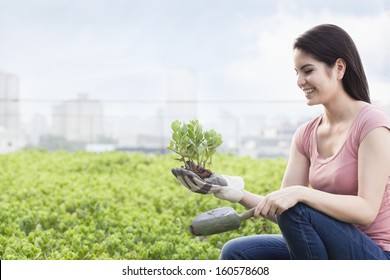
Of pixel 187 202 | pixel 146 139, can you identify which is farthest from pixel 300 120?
pixel 187 202

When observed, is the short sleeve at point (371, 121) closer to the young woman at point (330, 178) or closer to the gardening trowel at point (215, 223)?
the young woman at point (330, 178)

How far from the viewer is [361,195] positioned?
2211 mm

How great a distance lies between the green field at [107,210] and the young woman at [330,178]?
858 mm

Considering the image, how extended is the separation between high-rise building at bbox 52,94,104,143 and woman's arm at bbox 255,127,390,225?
12.0m

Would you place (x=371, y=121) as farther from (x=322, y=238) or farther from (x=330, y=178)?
(x=322, y=238)

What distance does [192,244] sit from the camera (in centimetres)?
328

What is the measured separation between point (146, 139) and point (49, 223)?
382 inches

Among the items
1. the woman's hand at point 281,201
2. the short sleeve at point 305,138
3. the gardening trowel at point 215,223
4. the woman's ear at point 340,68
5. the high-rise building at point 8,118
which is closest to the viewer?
the woman's hand at point 281,201

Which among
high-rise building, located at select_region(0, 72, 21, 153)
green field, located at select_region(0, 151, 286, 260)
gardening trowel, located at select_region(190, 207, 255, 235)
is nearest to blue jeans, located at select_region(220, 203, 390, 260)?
gardening trowel, located at select_region(190, 207, 255, 235)

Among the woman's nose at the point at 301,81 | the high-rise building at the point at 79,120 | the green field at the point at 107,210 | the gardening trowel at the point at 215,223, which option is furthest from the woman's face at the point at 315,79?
the high-rise building at the point at 79,120

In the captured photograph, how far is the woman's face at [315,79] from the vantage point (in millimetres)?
2340

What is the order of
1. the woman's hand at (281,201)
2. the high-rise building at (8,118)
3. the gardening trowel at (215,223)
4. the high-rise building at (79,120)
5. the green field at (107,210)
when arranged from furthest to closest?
the high-rise building at (79,120) → the high-rise building at (8,118) → the green field at (107,210) → the gardening trowel at (215,223) → the woman's hand at (281,201)

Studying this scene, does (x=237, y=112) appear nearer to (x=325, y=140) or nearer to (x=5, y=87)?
(x=5, y=87)

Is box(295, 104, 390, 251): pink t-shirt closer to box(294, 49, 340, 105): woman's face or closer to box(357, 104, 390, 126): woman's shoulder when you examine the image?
box(357, 104, 390, 126): woman's shoulder
